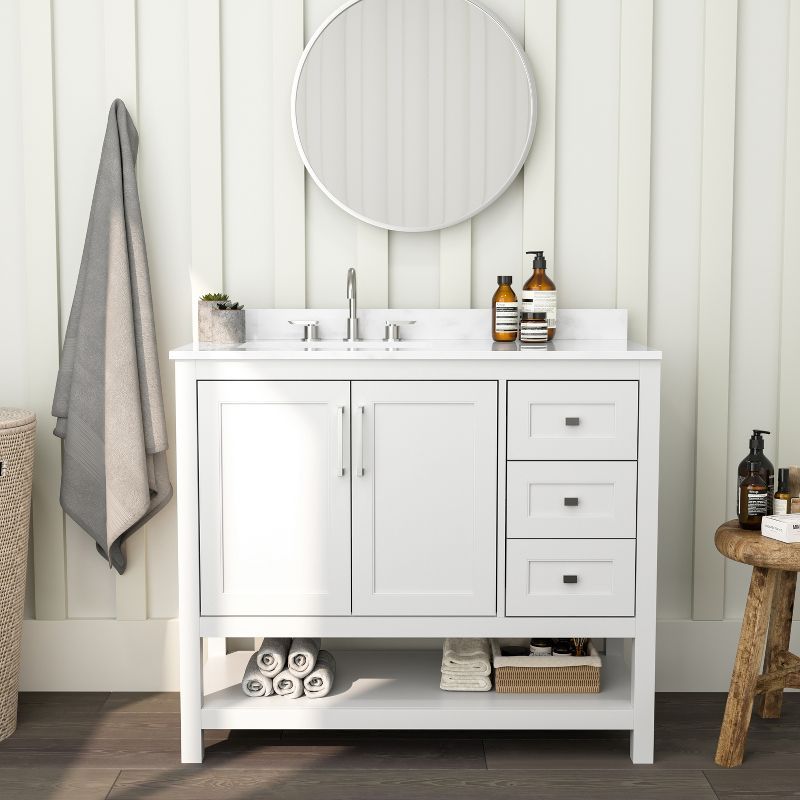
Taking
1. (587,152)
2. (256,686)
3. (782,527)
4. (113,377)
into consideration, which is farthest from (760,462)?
(113,377)

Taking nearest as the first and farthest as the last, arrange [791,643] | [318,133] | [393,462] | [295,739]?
1. [393,462]
2. [295,739]
3. [318,133]
4. [791,643]

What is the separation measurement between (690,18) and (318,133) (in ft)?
3.48

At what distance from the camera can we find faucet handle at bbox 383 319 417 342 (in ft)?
8.45

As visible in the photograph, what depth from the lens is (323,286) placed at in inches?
105

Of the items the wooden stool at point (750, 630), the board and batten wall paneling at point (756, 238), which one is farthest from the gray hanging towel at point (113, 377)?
the board and batten wall paneling at point (756, 238)

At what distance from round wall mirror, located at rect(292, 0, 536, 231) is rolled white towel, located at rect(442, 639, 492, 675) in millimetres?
1117

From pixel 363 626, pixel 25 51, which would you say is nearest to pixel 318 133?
pixel 25 51

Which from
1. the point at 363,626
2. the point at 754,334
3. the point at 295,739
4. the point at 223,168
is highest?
the point at 223,168

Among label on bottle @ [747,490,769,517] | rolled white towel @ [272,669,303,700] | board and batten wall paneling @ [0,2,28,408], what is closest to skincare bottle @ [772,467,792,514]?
label on bottle @ [747,490,769,517]

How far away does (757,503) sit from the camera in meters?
2.32

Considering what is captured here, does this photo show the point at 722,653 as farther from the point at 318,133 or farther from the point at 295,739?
the point at 318,133

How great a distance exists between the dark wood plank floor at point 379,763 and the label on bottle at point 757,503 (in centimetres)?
60

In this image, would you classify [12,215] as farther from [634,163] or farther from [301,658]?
[634,163]

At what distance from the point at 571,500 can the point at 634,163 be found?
1.00 metres
